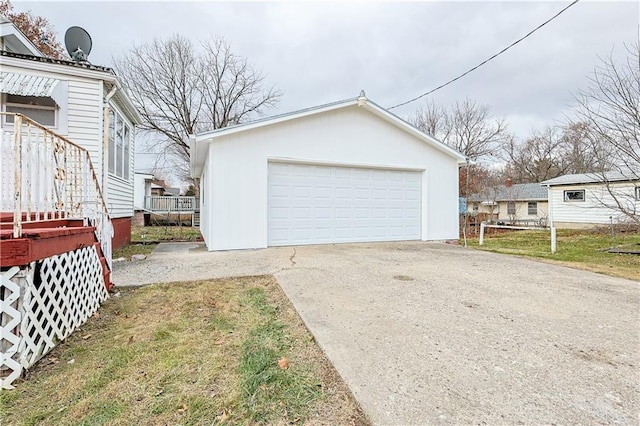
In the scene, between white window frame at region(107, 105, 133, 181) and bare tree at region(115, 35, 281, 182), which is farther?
bare tree at region(115, 35, 281, 182)

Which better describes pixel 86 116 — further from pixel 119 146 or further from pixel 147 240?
pixel 147 240

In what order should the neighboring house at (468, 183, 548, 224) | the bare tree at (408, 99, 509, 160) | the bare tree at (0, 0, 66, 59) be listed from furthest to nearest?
the bare tree at (408, 99, 509, 160), the neighboring house at (468, 183, 548, 224), the bare tree at (0, 0, 66, 59)

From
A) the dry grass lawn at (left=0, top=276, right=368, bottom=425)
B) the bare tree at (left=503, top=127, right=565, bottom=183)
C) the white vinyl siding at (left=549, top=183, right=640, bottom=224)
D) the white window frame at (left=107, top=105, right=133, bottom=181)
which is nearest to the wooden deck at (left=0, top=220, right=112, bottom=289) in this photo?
the dry grass lawn at (left=0, top=276, right=368, bottom=425)

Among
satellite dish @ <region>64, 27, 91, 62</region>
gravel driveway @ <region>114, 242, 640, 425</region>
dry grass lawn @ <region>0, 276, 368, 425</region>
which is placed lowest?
dry grass lawn @ <region>0, 276, 368, 425</region>

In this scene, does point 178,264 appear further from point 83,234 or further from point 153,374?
point 153,374

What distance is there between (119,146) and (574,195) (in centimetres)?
2348

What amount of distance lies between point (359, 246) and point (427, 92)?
7.66 meters

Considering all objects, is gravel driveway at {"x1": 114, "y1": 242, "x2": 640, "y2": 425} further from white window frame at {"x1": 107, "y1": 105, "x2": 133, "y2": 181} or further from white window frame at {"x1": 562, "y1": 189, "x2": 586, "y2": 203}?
white window frame at {"x1": 562, "y1": 189, "x2": 586, "y2": 203}

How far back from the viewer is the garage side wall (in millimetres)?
7516

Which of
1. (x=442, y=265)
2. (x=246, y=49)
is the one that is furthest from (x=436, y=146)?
(x=246, y=49)

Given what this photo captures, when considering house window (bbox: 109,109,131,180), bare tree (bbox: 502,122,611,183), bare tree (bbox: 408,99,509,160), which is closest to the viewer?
house window (bbox: 109,109,131,180)

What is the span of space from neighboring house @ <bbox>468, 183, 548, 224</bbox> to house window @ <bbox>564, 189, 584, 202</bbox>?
5132 mm

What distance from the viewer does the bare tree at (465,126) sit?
25516mm

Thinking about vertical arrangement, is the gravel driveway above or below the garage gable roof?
below
